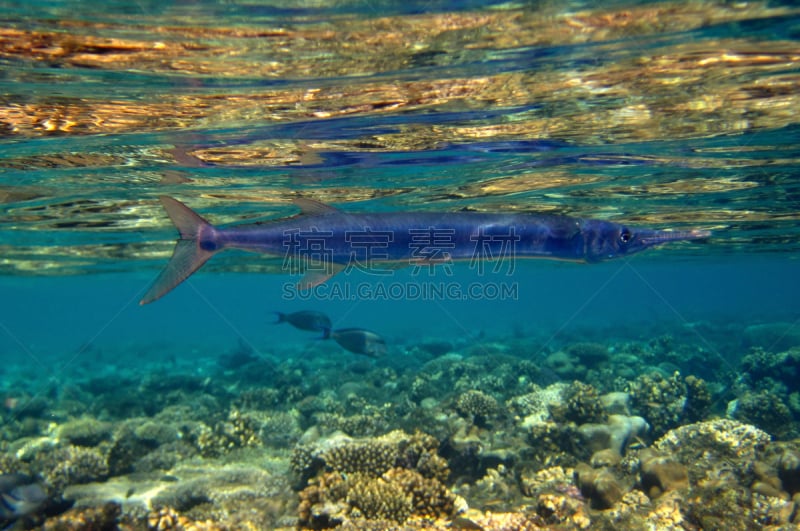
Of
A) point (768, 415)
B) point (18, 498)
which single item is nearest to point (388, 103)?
point (18, 498)

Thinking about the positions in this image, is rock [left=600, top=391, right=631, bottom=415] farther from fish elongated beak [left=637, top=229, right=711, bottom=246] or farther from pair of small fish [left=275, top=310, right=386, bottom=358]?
pair of small fish [left=275, top=310, right=386, bottom=358]

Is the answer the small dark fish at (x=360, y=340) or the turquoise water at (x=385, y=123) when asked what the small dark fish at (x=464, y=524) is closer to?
the turquoise water at (x=385, y=123)

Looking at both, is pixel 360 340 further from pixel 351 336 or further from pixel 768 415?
pixel 768 415

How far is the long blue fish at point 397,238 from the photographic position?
633 centimetres

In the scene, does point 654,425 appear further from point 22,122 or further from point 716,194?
point 22,122

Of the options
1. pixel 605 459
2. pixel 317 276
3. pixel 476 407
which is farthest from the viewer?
pixel 476 407

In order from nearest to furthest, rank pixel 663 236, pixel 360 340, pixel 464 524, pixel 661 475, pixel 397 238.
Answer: pixel 464 524
pixel 663 236
pixel 397 238
pixel 661 475
pixel 360 340

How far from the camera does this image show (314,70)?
300 inches

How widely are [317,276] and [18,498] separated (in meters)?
4.94

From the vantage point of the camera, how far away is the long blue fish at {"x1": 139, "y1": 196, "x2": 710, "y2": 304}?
6328 millimetres

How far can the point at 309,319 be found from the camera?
562 inches

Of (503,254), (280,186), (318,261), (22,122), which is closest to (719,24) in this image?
(503,254)

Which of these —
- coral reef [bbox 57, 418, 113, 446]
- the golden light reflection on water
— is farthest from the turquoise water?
coral reef [bbox 57, 418, 113, 446]

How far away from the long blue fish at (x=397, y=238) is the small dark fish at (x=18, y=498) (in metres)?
3.76
